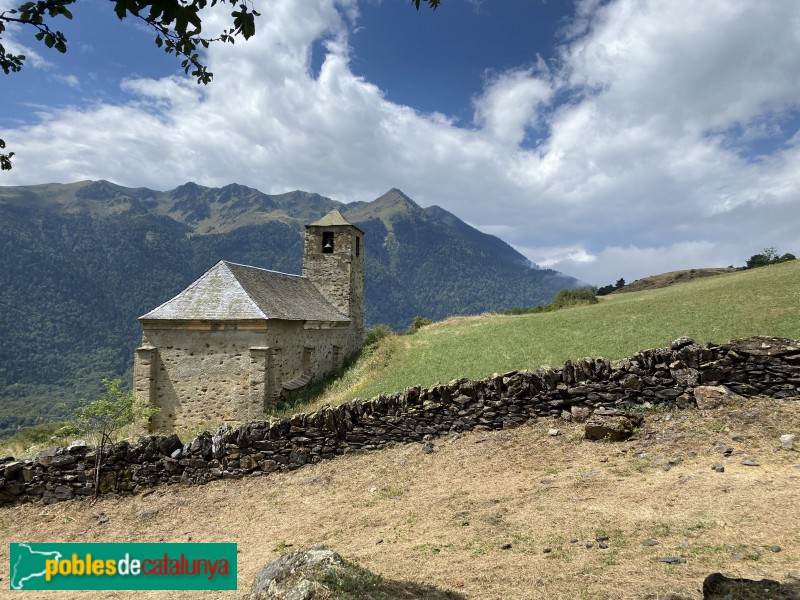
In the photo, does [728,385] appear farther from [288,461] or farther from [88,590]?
[88,590]

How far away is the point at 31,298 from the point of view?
139m

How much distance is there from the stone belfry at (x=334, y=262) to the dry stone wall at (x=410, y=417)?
20.0m

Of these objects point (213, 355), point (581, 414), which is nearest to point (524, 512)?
point (581, 414)

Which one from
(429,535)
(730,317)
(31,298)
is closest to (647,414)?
(429,535)

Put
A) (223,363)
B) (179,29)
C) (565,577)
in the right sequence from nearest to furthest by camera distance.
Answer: (179,29) → (565,577) → (223,363)

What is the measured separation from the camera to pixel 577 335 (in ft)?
72.3

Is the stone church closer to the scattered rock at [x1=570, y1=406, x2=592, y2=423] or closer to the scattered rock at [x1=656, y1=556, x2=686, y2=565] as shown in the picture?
the scattered rock at [x1=570, y1=406, x2=592, y2=423]

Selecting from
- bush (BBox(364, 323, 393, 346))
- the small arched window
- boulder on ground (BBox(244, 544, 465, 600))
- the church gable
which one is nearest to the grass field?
bush (BBox(364, 323, 393, 346))

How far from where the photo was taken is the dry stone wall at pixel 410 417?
354 inches

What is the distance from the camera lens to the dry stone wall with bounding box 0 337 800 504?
8992mm

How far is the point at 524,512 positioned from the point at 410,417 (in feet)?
13.1

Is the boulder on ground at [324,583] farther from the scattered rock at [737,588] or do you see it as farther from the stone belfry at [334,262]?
the stone belfry at [334,262]

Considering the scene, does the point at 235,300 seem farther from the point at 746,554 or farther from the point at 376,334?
the point at 746,554

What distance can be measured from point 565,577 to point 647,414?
5.51 m
